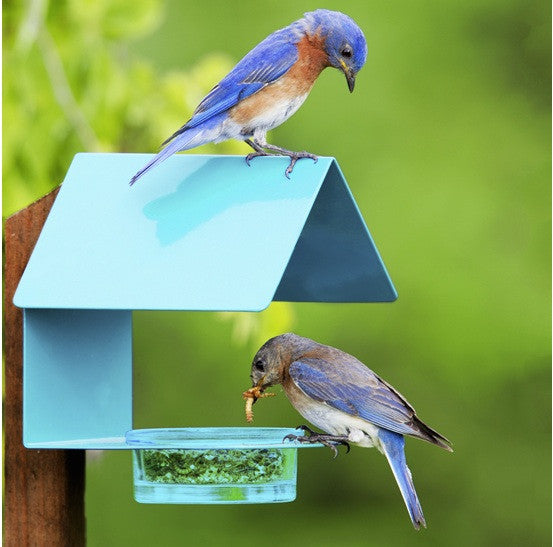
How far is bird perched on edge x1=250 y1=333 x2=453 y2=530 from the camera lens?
15.4 ft

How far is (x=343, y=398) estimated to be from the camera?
4703 mm

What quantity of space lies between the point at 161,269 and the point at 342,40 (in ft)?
5.29

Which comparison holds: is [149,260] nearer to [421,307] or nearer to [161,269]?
[161,269]

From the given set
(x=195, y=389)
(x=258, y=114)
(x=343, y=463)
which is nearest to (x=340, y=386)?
(x=258, y=114)

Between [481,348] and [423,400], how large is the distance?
0.50 meters

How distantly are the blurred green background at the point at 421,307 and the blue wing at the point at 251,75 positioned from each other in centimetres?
195

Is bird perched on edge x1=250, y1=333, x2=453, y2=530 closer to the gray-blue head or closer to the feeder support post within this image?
the feeder support post

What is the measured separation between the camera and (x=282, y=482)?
4.16 metres

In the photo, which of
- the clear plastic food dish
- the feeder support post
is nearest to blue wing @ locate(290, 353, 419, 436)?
the clear plastic food dish

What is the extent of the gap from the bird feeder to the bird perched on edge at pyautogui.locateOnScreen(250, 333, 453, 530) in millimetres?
303

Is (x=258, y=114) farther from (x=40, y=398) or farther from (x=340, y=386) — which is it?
(x=40, y=398)

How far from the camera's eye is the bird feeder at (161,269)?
382 centimetres

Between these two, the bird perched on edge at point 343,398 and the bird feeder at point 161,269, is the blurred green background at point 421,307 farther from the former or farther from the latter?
the bird feeder at point 161,269

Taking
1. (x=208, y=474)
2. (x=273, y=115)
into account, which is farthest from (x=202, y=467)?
(x=273, y=115)
